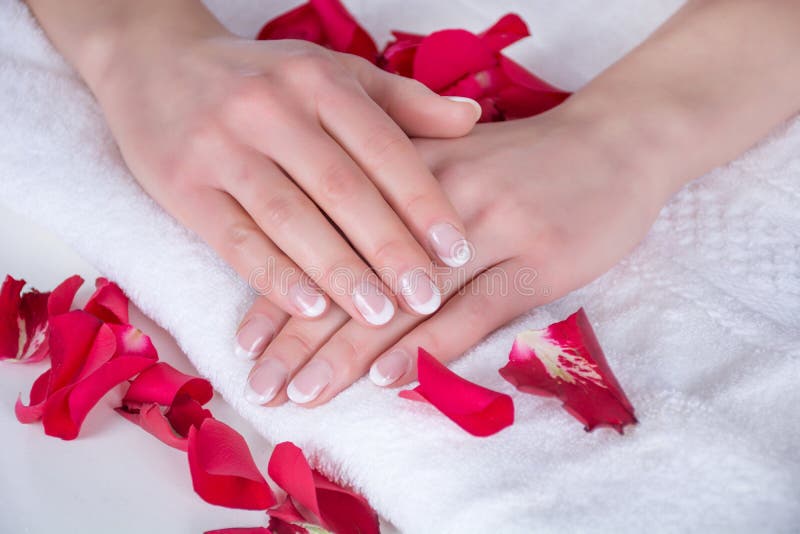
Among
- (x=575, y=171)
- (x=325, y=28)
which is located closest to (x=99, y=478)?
(x=575, y=171)

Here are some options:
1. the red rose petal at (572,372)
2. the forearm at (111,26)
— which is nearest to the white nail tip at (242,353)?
the red rose petal at (572,372)

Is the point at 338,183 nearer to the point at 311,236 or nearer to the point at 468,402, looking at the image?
the point at 311,236

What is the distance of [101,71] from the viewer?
900mm

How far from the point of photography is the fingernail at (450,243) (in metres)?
0.72

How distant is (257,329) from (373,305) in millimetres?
98

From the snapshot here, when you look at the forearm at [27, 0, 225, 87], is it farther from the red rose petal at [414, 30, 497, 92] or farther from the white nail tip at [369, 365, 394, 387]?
the white nail tip at [369, 365, 394, 387]

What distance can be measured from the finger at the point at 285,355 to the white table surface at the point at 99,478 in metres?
0.05

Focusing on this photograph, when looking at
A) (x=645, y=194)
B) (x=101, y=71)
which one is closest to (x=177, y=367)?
(x=101, y=71)

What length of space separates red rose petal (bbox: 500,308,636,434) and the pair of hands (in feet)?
0.24

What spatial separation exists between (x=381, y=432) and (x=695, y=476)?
21 cm

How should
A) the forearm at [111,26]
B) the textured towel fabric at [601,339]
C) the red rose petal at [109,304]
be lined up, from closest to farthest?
the textured towel fabric at [601,339]
the red rose petal at [109,304]
the forearm at [111,26]

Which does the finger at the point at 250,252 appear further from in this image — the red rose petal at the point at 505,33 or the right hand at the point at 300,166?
the red rose petal at the point at 505,33

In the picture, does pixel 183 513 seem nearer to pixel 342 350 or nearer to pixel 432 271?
pixel 342 350

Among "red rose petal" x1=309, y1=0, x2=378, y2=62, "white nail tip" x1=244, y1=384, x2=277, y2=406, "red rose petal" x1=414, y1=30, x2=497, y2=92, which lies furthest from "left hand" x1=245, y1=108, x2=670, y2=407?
"red rose petal" x1=309, y1=0, x2=378, y2=62
